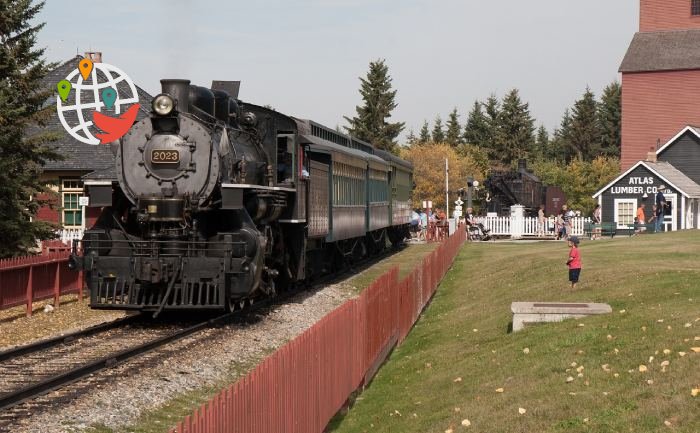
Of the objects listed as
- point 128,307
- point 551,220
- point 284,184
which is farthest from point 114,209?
point 551,220

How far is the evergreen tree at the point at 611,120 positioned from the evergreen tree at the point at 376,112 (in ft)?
134

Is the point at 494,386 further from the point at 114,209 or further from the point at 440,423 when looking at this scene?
the point at 114,209

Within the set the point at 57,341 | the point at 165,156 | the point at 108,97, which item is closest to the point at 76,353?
the point at 57,341

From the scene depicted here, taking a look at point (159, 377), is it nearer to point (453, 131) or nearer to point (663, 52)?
point (663, 52)

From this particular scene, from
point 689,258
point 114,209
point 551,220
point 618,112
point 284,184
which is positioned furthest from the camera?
point 618,112

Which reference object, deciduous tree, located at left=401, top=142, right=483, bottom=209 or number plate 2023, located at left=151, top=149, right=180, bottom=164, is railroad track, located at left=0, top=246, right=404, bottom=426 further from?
deciduous tree, located at left=401, top=142, right=483, bottom=209

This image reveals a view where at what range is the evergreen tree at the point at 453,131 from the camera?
125 meters

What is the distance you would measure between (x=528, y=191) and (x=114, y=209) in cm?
4634

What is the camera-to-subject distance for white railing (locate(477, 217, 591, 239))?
5072 centimetres

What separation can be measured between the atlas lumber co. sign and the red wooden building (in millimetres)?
15779

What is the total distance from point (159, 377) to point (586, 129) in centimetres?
11890

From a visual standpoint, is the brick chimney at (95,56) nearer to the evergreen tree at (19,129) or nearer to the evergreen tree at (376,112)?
the evergreen tree at (19,129)

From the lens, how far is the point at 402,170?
41.3 m

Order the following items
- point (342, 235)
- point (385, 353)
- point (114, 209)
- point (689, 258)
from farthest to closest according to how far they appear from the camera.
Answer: point (342, 235)
point (689, 258)
point (114, 209)
point (385, 353)
